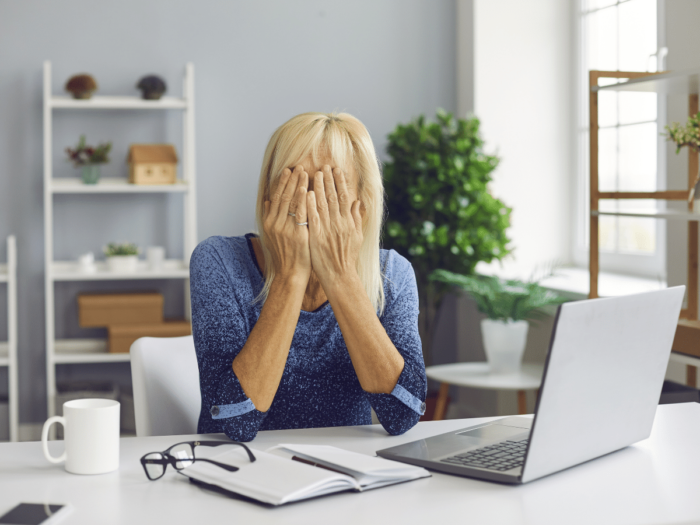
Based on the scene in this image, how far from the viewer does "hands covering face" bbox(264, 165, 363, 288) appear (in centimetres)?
136

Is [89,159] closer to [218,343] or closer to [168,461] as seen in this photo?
[218,343]

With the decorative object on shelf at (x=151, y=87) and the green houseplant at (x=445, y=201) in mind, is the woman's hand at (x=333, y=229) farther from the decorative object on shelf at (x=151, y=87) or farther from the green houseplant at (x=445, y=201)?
the decorative object on shelf at (x=151, y=87)

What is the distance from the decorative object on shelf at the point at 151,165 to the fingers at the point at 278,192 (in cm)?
197

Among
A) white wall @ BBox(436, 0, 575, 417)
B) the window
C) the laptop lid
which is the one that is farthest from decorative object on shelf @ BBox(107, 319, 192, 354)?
the laptop lid

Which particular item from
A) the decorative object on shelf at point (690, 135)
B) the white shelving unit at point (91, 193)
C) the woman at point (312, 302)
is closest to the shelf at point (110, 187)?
the white shelving unit at point (91, 193)

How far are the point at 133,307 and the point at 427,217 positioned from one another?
136 cm

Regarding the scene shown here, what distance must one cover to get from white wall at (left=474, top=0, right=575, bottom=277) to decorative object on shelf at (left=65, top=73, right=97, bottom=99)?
5.75 ft

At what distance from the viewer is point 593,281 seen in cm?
230

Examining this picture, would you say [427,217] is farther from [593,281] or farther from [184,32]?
[184,32]

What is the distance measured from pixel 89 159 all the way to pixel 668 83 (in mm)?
2346

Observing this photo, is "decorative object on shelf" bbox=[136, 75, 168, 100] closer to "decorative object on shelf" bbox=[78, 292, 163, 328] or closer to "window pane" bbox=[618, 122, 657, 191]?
"decorative object on shelf" bbox=[78, 292, 163, 328]

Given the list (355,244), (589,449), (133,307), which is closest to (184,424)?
(355,244)

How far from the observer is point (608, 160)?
10.4ft

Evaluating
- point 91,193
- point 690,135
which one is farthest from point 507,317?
point 91,193
